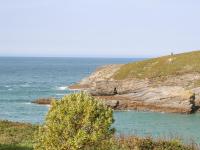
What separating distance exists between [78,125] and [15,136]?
13.7 metres

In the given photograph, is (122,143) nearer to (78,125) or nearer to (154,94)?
(78,125)

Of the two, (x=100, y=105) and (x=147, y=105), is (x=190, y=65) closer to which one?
(x=147, y=105)

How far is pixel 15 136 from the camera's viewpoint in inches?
1207

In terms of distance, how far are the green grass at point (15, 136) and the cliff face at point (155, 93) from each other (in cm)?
4274

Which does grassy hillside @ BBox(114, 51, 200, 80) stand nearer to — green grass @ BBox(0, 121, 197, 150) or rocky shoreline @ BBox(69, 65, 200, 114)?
rocky shoreline @ BBox(69, 65, 200, 114)

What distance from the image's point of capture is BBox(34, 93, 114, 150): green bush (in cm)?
1773

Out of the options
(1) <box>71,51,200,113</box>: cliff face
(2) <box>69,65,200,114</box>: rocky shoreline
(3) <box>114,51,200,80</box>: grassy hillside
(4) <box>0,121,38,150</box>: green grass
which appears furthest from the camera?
(3) <box>114,51,200,80</box>: grassy hillside

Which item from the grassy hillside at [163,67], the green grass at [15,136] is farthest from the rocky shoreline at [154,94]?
the green grass at [15,136]

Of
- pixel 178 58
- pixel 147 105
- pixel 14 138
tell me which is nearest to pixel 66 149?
pixel 14 138

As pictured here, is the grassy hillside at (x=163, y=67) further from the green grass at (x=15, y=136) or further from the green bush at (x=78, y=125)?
the green bush at (x=78, y=125)

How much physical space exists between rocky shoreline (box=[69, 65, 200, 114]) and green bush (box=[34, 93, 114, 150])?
6040cm

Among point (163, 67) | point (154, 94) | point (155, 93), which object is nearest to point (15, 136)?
point (154, 94)

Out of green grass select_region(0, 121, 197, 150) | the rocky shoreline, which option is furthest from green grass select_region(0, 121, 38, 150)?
the rocky shoreline

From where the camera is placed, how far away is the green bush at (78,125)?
1773 centimetres
